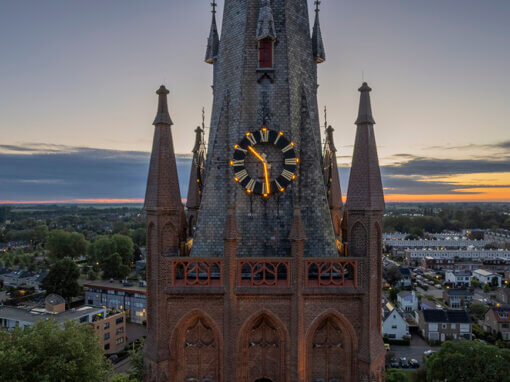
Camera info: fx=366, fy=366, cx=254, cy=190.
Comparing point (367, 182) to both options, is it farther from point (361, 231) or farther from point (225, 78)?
point (225, 78)

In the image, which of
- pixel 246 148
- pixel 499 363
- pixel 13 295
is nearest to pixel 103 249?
pixel 13 295

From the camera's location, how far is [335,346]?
16641mm

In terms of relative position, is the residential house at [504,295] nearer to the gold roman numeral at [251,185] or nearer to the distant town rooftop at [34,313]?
the distant town rooftop at [34,313]

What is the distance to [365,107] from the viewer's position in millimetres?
17562

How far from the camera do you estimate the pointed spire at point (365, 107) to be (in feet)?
56.9

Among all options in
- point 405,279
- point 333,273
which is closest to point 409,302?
point 405,279

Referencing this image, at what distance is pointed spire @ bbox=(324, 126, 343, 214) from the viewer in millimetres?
20972

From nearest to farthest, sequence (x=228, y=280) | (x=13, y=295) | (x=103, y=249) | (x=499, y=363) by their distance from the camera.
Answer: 1. (x=228, y=280)
2. (x=499, y=363)
3. (x=13, y=295)
4. (x=103, y=249)

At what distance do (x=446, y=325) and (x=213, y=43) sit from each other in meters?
83.6

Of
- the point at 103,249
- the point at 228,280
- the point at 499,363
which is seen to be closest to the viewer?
the point at 228,280

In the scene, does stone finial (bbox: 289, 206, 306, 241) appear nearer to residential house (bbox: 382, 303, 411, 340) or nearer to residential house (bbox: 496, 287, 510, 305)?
residential house (bbox: 382, 303, 411, 340)

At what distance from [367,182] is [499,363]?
152 ft

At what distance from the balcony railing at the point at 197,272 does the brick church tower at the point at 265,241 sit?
6 centimetres

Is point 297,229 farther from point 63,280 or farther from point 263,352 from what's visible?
point 63,280
